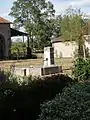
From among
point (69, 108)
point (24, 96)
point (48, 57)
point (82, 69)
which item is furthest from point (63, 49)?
point (69, 108)

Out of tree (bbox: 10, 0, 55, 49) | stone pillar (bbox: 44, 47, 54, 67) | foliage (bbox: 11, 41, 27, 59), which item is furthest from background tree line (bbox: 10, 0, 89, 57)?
stone pillar (bbox: 44, 47, 54, 67)

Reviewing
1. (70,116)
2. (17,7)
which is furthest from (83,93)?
(17,7)

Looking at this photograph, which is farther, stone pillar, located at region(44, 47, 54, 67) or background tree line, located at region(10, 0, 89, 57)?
background tree line, located at region(10, 0, 89, 57)

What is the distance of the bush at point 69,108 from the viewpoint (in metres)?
6.64

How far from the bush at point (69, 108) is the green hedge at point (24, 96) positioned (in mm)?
1476

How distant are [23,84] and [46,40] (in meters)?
69.0

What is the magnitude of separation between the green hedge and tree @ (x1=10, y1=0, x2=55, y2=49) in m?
67.5

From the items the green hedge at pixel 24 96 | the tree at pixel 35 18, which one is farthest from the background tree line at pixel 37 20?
the green hedge at pixel 24 96

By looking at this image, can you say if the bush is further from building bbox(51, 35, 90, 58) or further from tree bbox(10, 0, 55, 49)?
tree bbox(10, 0, 55, 49)

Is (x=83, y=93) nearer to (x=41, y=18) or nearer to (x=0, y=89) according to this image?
(x=0, y=89)

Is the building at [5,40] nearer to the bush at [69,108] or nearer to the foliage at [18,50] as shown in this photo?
the foliage at [18,50]

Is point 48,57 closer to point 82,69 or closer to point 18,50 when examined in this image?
point 82,69

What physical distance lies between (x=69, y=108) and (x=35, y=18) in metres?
73.9

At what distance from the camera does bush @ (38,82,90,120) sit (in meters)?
6.64
